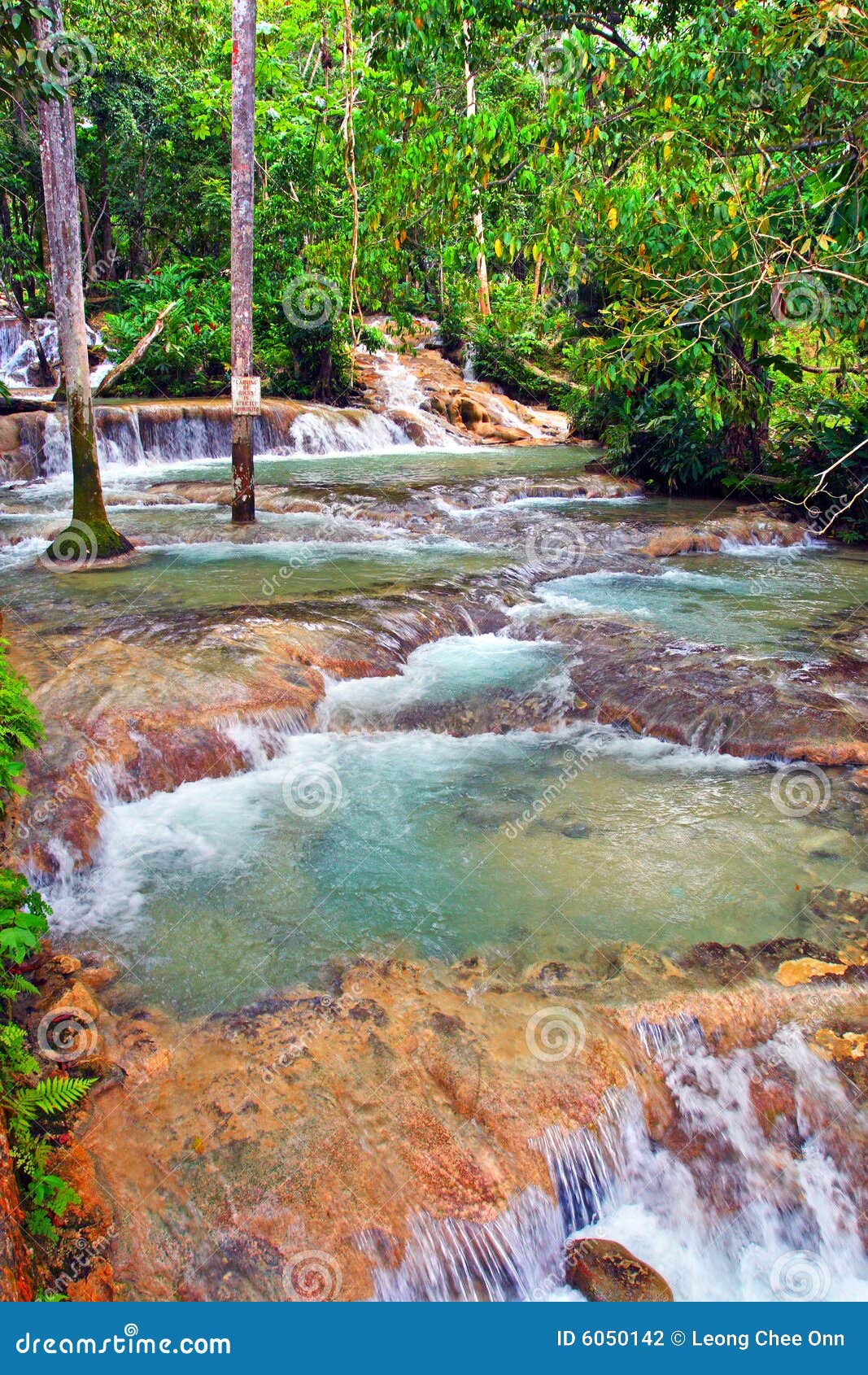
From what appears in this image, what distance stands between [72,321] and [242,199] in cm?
218

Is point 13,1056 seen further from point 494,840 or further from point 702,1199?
point 494,840

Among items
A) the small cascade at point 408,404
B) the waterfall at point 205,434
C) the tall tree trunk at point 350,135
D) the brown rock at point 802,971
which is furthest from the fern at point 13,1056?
the small cascade at point 408,404

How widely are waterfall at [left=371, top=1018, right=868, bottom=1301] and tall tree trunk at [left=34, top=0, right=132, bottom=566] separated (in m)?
7.59

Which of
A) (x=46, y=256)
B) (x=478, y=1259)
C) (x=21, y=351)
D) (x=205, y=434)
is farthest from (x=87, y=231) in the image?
(x=478, y=1259)

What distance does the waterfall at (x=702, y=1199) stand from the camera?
10.3ft

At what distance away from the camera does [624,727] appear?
666cm

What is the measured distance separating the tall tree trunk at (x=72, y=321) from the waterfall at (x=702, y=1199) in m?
7.59

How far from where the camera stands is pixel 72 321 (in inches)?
330

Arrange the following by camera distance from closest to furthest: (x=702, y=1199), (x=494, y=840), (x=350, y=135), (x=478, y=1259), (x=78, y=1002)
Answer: (x=478, y=1259) < (x=702, y=1199) < (x=78, y=1002) < (x=494, y=840) < (x=350, y=135)

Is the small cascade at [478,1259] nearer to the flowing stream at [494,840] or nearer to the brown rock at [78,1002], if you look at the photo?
the flowing stream at [494,840]

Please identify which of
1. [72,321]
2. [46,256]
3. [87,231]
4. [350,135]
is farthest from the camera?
[87,231]

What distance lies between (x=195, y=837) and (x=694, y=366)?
1126 centimetres

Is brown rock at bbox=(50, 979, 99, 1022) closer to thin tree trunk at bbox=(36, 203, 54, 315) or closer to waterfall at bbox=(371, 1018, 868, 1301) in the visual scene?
waterfall at bbox=(371, 1018, 868, 1301)
